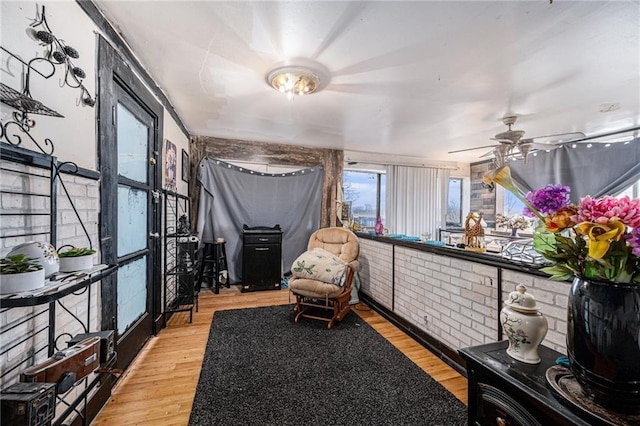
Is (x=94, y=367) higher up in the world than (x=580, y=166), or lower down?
lower down

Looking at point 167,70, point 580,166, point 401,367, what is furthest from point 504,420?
point 580,166

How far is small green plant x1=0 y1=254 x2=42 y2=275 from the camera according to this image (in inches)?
32.3

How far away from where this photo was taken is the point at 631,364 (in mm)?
734

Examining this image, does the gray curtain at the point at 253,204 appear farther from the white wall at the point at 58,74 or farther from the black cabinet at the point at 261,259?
the white wall at the point at 58,74

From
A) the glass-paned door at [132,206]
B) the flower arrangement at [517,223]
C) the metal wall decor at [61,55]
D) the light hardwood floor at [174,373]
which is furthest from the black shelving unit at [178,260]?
the flower arrangement at [517,223]

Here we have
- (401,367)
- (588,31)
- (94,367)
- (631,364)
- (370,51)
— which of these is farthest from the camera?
(401,367)

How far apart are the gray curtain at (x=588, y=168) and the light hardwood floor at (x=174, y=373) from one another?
340 centimetres

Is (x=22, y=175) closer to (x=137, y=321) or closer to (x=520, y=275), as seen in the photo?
(x=137, y=321)

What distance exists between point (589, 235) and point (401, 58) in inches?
65.5

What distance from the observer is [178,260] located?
10.8ft

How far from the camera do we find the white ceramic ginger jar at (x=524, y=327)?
3.29 ft

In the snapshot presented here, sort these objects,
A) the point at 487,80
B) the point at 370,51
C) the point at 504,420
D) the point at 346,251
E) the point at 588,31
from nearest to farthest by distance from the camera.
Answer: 1. the point at 504,420
2. the point at 588,31
3. the point at 370,51
4. the point at 487,80
5. the point at 346,251

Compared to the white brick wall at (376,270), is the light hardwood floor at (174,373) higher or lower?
lower

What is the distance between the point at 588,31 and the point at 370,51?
126 centimetres
